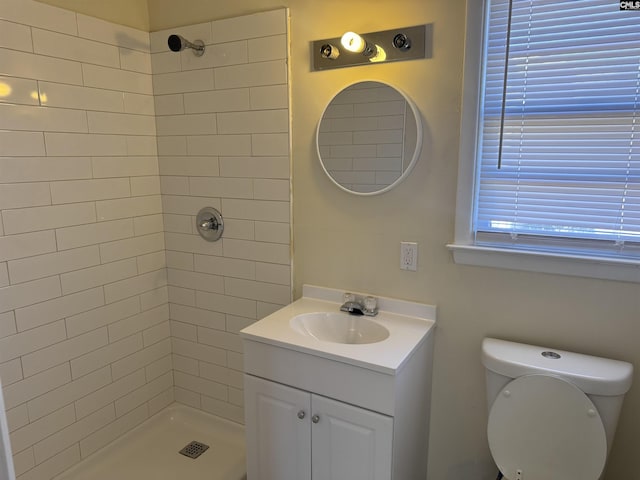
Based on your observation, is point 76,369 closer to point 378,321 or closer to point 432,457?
point 378,321

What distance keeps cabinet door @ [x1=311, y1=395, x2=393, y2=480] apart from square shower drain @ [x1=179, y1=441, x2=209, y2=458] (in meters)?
0.88

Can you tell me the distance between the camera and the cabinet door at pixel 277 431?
163cm

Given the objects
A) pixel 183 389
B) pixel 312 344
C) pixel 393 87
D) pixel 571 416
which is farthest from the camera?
pixel 183 389

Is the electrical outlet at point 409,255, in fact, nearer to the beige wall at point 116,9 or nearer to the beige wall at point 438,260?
the beige wall at point 438,260

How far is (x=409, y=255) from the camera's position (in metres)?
1.79

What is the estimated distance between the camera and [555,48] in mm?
1458

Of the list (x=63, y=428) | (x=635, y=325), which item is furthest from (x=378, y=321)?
(x=63, y=428)

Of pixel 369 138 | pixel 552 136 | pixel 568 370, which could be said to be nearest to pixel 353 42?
pixel 369 138

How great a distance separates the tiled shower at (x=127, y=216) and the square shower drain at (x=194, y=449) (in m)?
0.19

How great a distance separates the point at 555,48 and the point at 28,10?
194 centimetres

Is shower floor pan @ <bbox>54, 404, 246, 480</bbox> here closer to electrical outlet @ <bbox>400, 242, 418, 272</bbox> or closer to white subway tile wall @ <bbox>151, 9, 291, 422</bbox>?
white subway tile wall @ <bbox>151, 9, 291, 422</bbox>

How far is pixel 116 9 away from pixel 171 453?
7.11 ft

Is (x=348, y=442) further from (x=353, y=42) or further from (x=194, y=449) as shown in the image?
(x=353, y=42)

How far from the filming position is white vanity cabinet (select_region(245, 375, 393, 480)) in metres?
1.49
